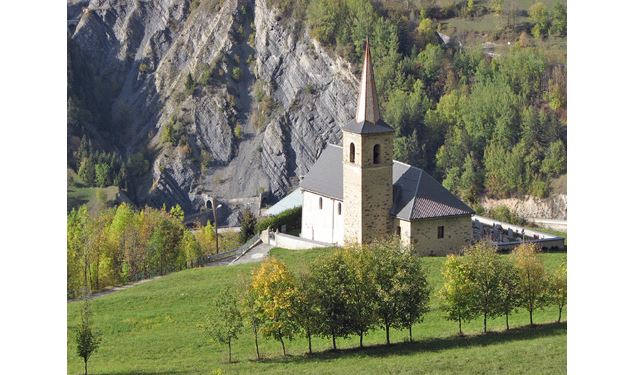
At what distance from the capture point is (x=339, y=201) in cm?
5822

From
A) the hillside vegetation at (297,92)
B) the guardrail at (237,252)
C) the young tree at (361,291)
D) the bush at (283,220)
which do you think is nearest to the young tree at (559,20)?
the hillside vegetation at (297,92)

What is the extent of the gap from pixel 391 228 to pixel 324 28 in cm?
4837

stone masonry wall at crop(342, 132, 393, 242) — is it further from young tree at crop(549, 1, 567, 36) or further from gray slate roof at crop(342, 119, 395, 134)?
young tree at crop(549, 1, 567, 36)

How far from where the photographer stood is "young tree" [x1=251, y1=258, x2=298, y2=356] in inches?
1622

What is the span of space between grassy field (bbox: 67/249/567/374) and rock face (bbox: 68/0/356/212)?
51578 mm

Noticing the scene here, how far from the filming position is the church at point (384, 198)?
55219 mm

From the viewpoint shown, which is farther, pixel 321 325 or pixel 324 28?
pixel 324 28

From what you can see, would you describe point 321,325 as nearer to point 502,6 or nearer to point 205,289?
point 205,289

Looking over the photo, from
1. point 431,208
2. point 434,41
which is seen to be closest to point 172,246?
point 431,208

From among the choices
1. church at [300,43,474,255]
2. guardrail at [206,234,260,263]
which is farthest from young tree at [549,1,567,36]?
church at [300,43,474,255]

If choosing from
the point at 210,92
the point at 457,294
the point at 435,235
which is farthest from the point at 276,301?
the point at 210,92

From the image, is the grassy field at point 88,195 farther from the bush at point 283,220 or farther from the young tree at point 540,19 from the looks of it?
the bush at point 283,220

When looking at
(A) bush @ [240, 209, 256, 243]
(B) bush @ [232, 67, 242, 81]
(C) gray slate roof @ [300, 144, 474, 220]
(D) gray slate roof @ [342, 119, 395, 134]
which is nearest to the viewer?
(D) gray slate roof @ [342, 119, 395, 134]

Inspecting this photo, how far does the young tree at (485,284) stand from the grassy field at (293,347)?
2.62ft
